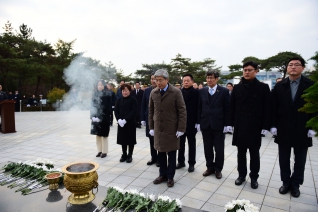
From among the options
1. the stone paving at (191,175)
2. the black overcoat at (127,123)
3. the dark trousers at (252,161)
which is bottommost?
the stone paving at (191,175)

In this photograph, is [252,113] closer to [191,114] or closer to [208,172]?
[191,114]

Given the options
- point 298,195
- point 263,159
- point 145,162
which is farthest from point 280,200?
point 145,162

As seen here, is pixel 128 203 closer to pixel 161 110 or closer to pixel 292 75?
pixel 161 110

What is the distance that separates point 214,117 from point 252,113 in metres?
0.67

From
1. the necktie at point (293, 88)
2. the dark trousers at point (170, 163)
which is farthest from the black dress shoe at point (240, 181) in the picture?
the necktie at point (293, 88)

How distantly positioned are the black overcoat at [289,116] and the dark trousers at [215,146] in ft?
3.04

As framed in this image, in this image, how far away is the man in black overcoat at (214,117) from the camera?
12.8ft

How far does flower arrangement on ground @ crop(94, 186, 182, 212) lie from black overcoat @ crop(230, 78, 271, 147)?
1.61m

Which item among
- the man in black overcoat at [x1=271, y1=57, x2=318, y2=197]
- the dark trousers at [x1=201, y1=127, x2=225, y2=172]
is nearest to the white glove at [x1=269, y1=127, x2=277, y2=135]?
the man in black overcoat at [x1=271, y1=57, x2=318, y2=197]

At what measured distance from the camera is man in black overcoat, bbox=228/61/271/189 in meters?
3.44

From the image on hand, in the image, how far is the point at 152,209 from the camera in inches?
102

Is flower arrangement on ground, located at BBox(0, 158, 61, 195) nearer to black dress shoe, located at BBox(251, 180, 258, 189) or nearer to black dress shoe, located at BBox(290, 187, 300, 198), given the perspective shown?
black dress shoe, located at BBox(251, 180, 258, 189)

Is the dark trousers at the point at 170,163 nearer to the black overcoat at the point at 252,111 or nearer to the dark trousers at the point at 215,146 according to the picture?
the dark trousers at the point at 215,146

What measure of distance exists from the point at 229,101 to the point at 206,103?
41 centimetres
